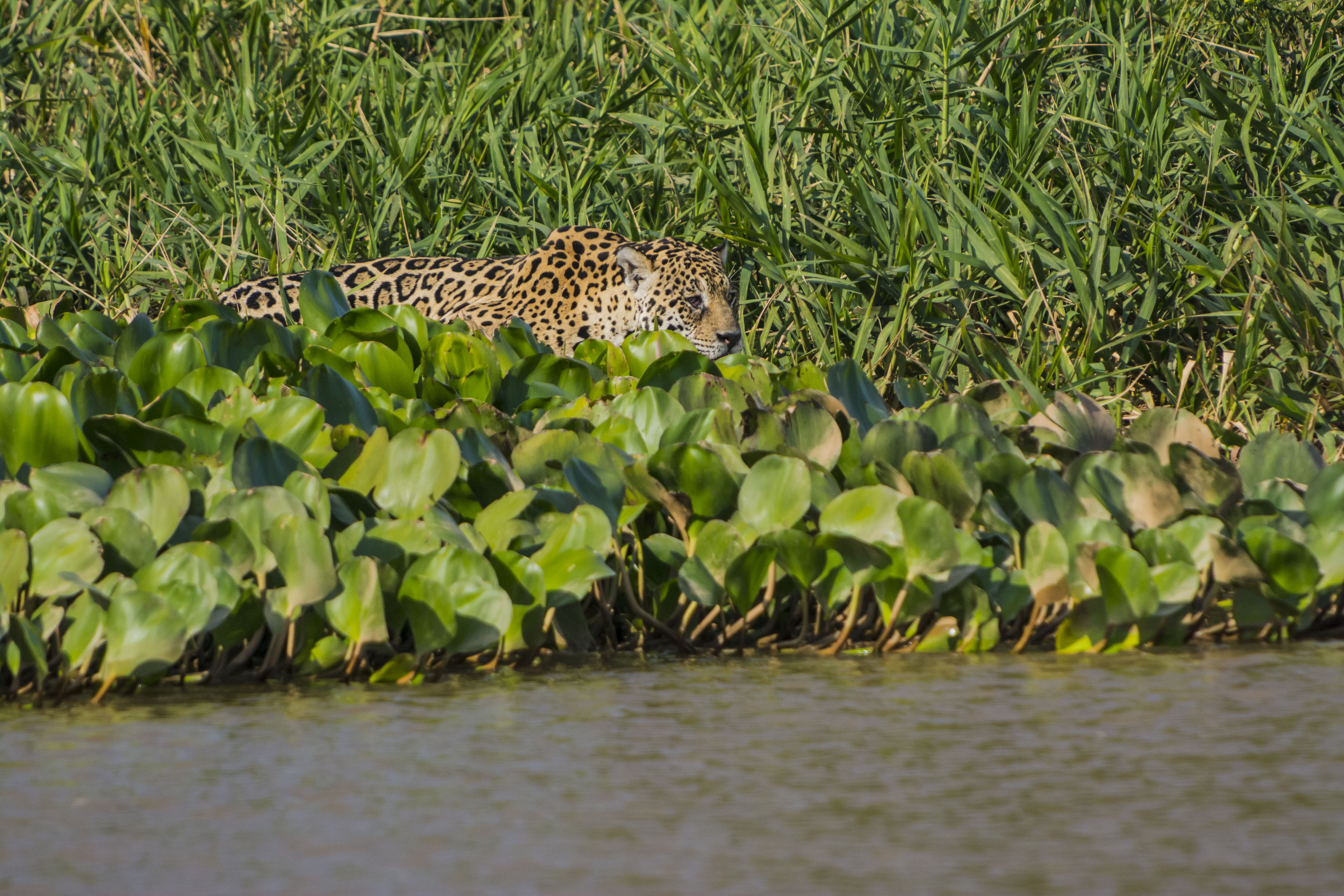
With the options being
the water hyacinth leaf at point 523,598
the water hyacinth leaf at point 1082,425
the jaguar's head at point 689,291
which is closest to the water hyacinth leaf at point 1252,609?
the water hyacinth leaf at point 1082,425

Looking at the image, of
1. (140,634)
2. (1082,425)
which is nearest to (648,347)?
(1082,425)

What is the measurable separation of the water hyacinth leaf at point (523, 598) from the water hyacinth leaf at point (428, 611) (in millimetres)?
129

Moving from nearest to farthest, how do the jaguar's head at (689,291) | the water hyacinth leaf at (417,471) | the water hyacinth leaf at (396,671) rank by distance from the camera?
1. the water hyacinth leaf at (396,671)
2. the water hyacinth leaf at (417,471)
3. the jaguar's head at (689,291)

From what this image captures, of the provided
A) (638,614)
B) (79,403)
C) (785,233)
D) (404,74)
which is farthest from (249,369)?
(404,74)

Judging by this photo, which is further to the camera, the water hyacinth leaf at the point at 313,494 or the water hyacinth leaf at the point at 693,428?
the water hyacinth leaf at the point at 693,428

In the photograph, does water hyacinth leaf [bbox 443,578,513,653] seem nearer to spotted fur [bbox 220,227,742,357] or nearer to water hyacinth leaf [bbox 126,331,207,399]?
water hyacinth leaf [bbox 126,331,207,399]

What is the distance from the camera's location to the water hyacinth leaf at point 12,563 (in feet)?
8.95

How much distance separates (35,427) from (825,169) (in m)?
3.22

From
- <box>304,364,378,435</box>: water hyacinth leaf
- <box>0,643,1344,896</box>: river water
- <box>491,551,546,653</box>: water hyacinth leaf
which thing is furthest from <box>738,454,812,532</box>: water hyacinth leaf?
<box>304,364,378,435</box>: water hyacinth leaf

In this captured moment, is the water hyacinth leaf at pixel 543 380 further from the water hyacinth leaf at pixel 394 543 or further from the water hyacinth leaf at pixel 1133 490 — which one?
the water hyacinth leaf at pixel 1133 490

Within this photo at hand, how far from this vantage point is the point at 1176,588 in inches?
120

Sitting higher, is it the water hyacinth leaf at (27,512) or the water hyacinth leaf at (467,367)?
the water hyacinth leaf at (467,367)

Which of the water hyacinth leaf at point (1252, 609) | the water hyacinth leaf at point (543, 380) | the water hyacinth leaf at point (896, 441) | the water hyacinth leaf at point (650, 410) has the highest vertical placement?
the water hyacinth leaf at point (543, 380)

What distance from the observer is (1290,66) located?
19.2 feet
